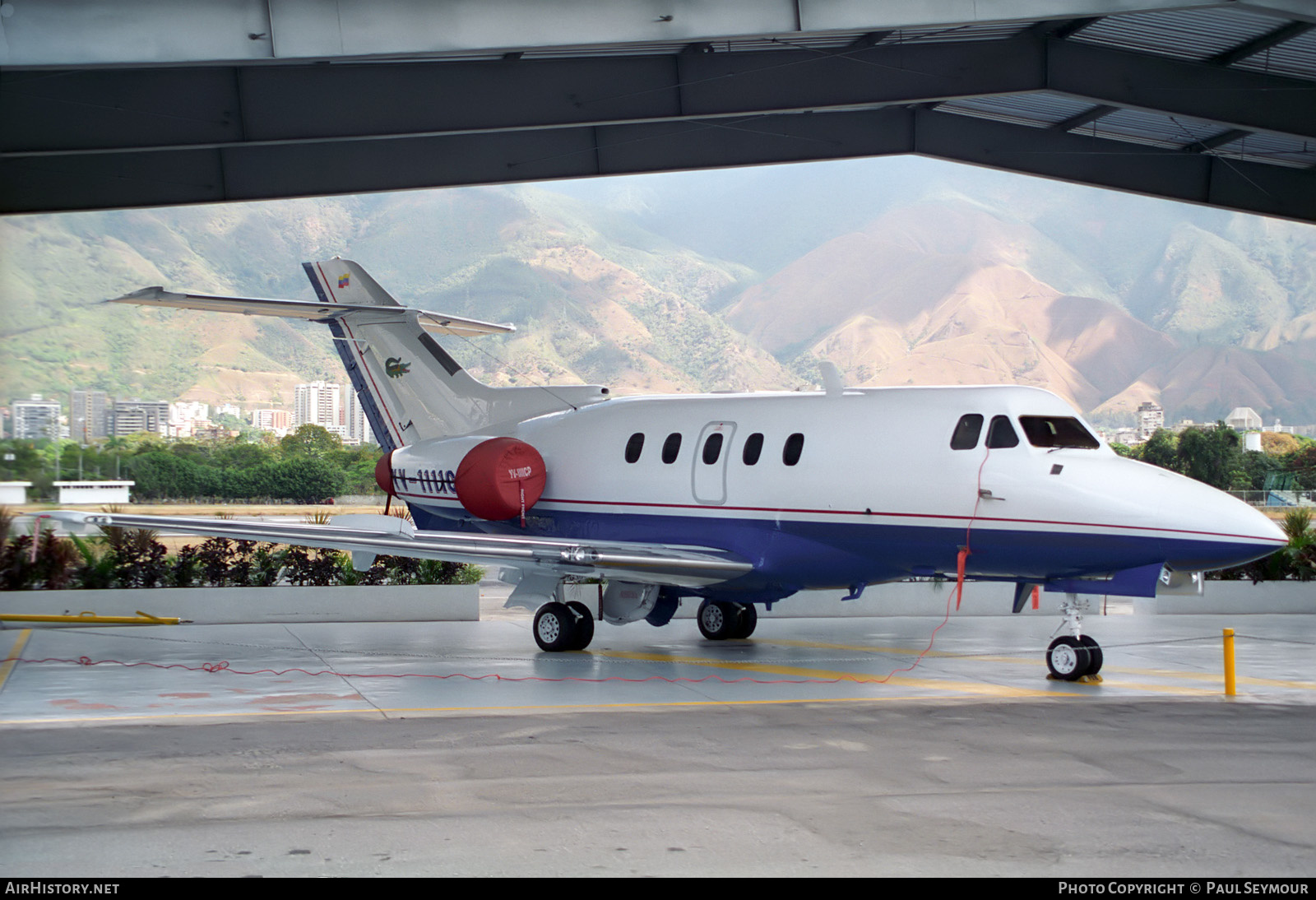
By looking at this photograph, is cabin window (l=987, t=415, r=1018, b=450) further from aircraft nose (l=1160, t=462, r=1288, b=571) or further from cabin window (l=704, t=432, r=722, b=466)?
cabin window (l=704, t=432, r=722, b=466)

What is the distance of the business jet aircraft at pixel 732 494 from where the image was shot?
11023 millimetres

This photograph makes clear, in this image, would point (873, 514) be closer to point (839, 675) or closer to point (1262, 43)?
point (839, 675)

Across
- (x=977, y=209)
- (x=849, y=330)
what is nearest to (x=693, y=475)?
(x=849, y=330)

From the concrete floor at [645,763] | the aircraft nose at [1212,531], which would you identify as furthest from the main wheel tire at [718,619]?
the aircraft nose at [1212,531]

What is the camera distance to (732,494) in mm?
13414

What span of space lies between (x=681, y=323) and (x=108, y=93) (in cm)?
10899

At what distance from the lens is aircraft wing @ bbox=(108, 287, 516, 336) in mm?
13008

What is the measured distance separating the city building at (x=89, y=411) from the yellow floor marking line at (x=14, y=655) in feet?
223

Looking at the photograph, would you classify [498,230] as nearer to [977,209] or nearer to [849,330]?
[849,330]

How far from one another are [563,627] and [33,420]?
169 ft

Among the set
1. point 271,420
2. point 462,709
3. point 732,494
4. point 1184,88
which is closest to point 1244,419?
point 271,420
